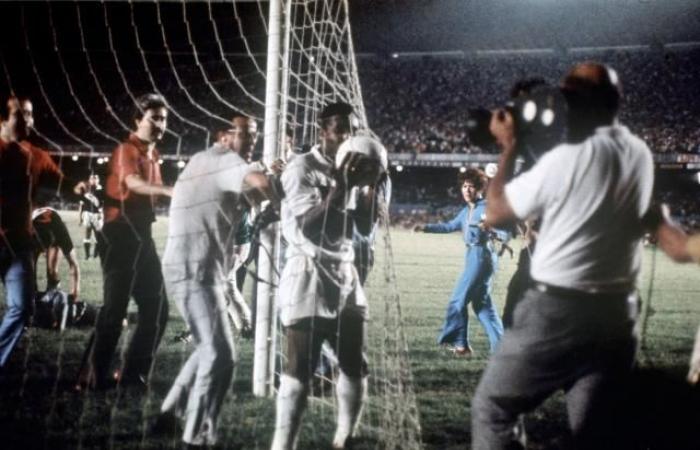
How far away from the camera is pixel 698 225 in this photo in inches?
1108

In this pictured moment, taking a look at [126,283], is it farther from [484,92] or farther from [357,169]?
[484,92]

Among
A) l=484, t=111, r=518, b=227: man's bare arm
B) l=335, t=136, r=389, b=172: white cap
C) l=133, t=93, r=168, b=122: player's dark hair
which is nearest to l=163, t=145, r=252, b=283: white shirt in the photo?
l=335, t=136, r=389, b=172: white cap

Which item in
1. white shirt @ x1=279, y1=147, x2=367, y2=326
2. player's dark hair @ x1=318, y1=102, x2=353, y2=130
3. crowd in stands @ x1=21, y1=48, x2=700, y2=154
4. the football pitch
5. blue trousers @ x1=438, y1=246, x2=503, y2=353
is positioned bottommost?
the football pitch

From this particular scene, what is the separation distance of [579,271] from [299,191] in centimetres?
144

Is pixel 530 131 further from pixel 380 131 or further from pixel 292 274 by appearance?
pixel 380 131

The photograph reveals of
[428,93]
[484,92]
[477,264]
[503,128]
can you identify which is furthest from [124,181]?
[428,93]

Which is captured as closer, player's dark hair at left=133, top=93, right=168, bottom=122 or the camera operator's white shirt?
the camera operator's white shirt

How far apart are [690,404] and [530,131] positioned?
11.2 feet

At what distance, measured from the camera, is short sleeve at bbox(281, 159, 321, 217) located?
3.16 meters

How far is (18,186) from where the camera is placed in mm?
4332

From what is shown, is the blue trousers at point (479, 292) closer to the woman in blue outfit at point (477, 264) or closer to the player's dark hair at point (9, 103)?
the woman in blue outfit at point (477, 264)

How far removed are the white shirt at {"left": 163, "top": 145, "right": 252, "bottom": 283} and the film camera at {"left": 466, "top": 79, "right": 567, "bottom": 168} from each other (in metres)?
1.43

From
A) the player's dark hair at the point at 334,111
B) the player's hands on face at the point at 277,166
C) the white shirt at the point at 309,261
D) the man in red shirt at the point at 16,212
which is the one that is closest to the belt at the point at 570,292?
the white shirt at the point at 309,261

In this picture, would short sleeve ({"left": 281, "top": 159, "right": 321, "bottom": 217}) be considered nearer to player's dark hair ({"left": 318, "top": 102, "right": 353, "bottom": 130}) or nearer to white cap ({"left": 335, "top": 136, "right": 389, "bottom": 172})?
white cap ({"left": 335, "top": 136, "right": 389, "bottom": 172})
